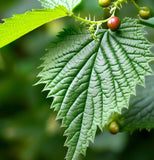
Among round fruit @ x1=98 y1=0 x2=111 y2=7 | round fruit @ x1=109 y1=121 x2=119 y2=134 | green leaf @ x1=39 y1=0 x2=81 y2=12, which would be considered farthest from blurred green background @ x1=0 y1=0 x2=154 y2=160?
round fruit @ x1=98 y1=0 x2=111 y2=7

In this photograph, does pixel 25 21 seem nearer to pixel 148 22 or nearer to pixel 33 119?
pixel 148 22

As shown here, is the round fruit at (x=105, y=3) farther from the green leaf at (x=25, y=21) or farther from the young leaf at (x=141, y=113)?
the young leaf at (x=141, y=113)

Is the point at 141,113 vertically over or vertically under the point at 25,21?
under

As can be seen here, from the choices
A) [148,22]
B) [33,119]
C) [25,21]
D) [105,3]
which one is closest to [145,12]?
[148,22]

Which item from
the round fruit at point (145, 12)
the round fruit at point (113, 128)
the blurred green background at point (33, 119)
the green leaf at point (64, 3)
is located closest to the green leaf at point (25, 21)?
the green leaf at point (64, 3)

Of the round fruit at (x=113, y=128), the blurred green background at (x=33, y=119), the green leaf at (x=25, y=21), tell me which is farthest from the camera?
the blurred green background at (x=33, y=119)

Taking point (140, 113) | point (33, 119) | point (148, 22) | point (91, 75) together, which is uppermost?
point (148, 22)
